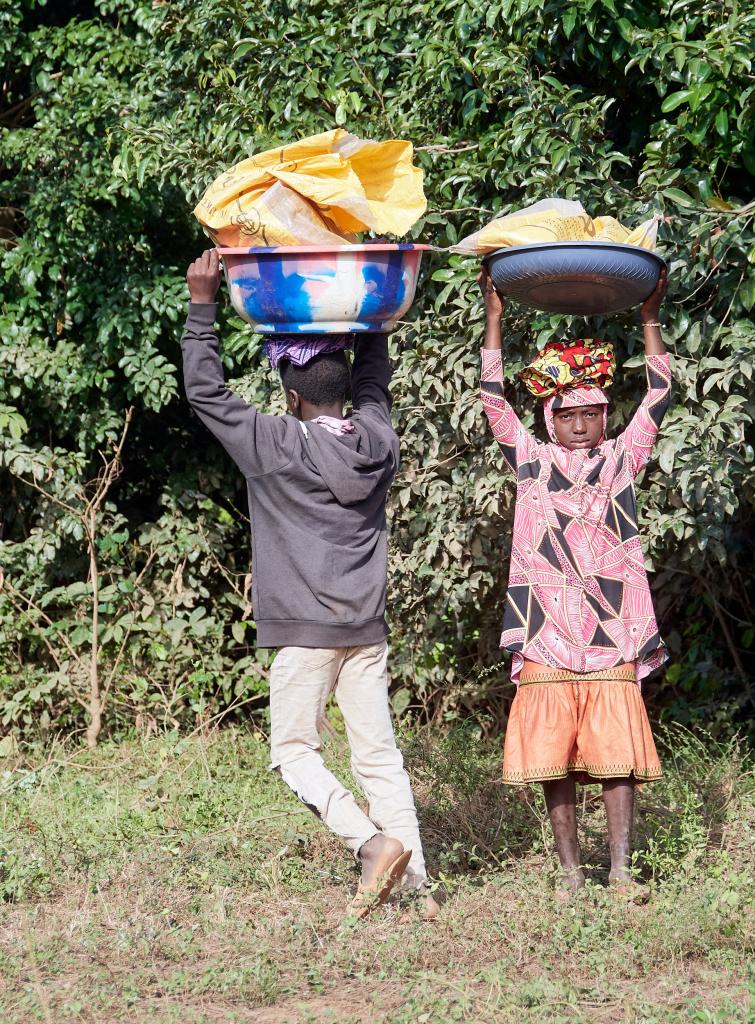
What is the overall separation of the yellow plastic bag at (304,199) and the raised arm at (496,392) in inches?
15.1

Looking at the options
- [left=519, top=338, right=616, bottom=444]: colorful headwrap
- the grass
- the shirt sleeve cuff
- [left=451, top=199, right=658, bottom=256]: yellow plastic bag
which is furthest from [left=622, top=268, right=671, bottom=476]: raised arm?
the shirt sleeve cuff

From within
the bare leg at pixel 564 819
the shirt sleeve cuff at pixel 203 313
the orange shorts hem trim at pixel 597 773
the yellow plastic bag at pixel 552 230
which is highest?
the yellow plastic bag at pixel 552 230

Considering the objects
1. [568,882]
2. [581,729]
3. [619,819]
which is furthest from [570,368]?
[568,882]

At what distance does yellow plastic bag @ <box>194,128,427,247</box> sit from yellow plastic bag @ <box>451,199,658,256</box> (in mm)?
236

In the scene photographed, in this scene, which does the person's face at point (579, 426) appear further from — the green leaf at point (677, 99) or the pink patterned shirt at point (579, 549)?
the green leaf at point (677, 99)

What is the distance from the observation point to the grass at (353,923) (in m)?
3.33

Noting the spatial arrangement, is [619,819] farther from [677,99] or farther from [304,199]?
[677,99]

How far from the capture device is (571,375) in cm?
412

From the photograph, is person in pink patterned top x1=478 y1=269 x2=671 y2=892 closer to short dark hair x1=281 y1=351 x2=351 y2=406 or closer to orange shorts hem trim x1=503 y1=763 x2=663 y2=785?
orange shorts hem trim x1=503 y1=763 x2=663 y2=785

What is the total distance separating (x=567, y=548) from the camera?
4082 millimetres

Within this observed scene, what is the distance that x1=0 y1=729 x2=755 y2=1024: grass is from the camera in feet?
10.9

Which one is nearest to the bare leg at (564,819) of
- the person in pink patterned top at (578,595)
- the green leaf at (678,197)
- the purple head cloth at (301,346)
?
the person in pink patterned top at (578,595)

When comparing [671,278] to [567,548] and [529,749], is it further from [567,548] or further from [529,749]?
[529,749]

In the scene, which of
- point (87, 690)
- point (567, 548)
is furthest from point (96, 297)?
point (567, 548)
